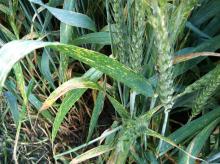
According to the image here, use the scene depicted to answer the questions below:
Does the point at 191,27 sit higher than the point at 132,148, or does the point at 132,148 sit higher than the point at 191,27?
the point at 191,27

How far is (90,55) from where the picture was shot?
667mm

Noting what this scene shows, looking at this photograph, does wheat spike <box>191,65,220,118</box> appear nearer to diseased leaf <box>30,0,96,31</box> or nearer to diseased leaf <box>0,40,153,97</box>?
diseased leaf <box>0,40,153,97</box>

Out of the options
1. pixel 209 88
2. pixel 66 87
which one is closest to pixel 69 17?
pixel 66 87

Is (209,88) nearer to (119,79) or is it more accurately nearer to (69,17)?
(119,79)

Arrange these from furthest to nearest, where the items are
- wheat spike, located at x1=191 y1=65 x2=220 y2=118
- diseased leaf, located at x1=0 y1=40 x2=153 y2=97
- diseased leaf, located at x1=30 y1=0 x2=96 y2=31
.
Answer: diseased leaf, located at x1=30 y1=0 x2=96 y2=31 → wheat spike, located at x1=191 y1=65 x2=220 y2=118 → diseased leaf, located at x1=0 y1=40 x2=153 y2=97

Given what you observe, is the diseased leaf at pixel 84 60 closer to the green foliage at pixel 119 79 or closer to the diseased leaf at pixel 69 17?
the green foliage at pixel 119 79

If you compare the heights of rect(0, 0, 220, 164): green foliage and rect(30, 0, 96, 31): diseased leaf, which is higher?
rect(30, 0, 96, 31): diseased leaf

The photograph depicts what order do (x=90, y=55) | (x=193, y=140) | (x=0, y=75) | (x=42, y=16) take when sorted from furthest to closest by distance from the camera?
(x=42, y=16), (x=193, y=140), (x=90, y=55), (x=0, y=75)

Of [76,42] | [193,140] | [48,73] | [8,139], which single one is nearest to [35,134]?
[8,139]

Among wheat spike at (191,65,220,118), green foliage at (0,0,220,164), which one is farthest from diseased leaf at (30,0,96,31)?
wheat spike at (191,65,220,118)

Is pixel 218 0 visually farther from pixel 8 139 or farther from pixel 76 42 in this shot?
pixel 8 139

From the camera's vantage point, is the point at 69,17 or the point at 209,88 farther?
the point at 69,17

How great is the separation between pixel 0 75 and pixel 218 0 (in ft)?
1.74

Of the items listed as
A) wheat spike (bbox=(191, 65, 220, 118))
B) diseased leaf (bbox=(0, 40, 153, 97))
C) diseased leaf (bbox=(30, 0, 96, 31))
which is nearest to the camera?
diseased leaf (bbox=(0, 40, 153, 97))
